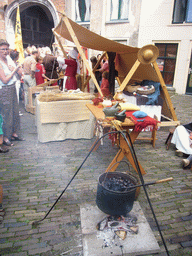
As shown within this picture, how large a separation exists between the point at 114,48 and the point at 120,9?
890cm

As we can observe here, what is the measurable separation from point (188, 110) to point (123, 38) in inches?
278

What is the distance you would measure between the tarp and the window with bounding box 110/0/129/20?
769 cm

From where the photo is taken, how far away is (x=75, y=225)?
8.65 feet

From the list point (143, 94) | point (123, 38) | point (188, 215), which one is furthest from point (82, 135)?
point (123, 38)

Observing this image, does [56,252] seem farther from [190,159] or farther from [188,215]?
[190,159]

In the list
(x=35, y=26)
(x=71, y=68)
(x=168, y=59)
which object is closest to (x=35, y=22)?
(x=35, y=26)

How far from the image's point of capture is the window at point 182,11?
11311 mm

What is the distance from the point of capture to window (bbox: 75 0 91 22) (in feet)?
46.8

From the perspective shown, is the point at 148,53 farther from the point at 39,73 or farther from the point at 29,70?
the point at 29,70

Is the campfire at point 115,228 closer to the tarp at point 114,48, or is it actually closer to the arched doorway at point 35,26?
the tarp at point 114,48

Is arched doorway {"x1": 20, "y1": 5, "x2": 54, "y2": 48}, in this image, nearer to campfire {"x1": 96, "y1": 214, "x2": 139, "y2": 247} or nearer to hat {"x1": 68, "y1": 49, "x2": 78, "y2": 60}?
hat {"x1": 68, "y1": 49, "x2": 78, "y2": 60}

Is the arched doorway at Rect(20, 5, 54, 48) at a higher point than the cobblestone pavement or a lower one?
higher

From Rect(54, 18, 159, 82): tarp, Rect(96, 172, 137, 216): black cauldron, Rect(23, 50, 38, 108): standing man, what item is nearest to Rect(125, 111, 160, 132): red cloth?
Rect(96, 172, 137, 216): black cauldron

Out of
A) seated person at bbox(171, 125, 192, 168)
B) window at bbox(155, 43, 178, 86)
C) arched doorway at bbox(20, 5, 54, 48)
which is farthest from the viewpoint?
arched doorway at bbox(20, 5, 54, 48)
